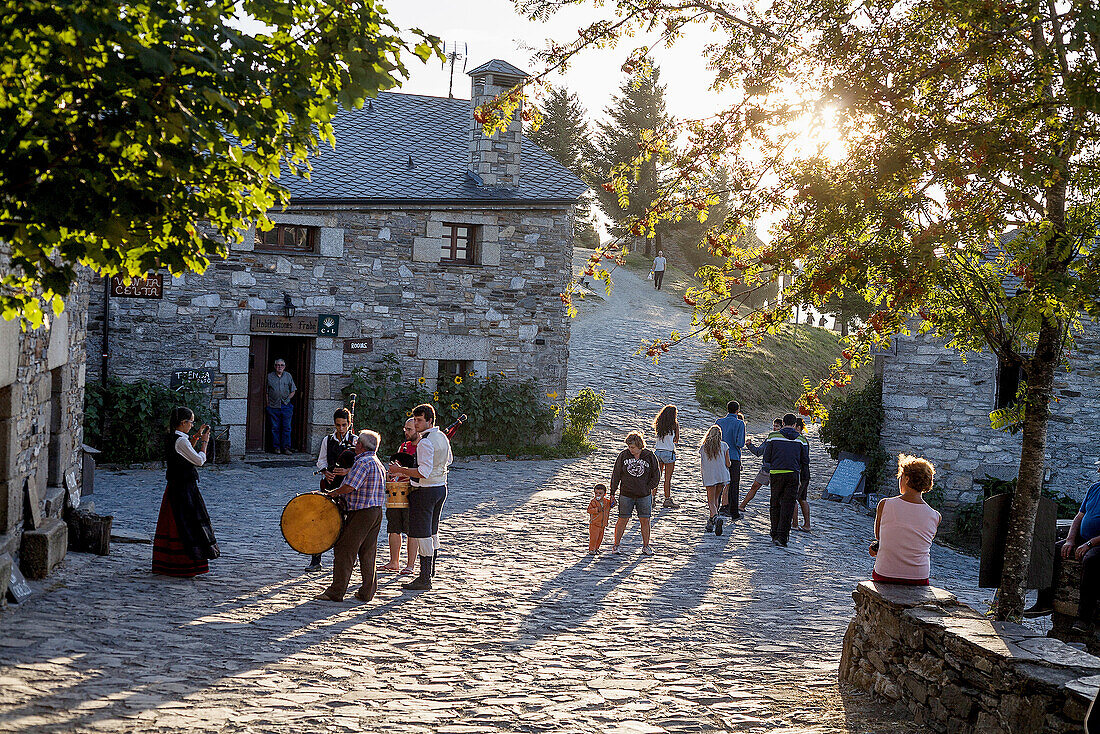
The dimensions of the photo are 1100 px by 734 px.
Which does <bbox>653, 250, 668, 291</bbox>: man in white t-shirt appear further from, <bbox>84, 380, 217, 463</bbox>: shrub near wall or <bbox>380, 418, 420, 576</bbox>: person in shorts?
<bbox>380, 418, 420, 576</bbox>: person in shorts

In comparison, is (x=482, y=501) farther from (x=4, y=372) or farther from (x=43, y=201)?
(x=43, y=201)

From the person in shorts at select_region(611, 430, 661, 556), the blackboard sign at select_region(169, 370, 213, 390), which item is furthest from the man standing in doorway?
the person in shorts at select_region(611, 430, 661, 556)

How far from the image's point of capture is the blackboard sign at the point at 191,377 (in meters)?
16.2

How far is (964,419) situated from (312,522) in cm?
1223

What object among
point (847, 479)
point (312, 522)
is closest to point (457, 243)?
point (847, 479)

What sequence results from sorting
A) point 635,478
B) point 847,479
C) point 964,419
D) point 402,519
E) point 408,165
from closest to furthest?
point 402,519
point 635,478
point 964,419
point 847,479
point 408,165

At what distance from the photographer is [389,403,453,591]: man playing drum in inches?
348

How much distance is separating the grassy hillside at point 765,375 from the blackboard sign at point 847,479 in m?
6.64

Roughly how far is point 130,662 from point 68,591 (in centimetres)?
222

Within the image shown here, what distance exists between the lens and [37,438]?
868cm

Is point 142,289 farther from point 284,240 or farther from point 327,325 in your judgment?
point 327,325

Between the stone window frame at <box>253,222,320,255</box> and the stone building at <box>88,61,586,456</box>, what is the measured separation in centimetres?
3

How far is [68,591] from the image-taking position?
25.5ft

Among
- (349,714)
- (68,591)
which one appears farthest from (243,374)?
(349,714)
